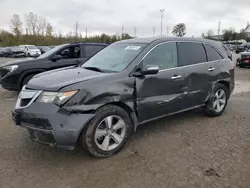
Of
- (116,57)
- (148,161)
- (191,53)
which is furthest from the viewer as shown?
(191,53)

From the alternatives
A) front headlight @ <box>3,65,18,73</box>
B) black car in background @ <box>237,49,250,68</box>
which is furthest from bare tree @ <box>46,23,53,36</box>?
front headlight @ <box>3,65,18,73</box>

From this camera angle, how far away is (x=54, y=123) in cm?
304

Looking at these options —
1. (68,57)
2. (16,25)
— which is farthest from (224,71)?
(16,25)

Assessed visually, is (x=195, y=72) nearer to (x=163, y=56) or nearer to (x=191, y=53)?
(x=191, y=53)

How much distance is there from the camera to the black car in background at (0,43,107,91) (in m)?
6.91

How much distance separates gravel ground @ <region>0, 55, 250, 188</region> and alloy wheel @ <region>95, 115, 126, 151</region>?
0.19 metres

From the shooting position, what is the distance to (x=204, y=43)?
5.05 meters

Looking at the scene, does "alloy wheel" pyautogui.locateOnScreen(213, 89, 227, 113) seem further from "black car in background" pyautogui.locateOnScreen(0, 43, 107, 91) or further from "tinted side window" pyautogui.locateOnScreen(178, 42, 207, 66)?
"black car in background" pyautogui.locateOnScreen(0, 43, 107, 91)

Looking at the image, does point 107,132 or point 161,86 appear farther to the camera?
point 161,86

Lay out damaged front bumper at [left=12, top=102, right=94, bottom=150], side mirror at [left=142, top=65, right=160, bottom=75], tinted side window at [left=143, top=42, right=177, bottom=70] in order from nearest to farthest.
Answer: damaged front bumper at [left=12, top=102, right=94, bottom=150], side mirror at [left=142, top=65, right=160, bottom=75], tinted side window at [left=143, top=42, right=177, bottom=70]

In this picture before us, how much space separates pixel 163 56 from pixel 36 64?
4351mm

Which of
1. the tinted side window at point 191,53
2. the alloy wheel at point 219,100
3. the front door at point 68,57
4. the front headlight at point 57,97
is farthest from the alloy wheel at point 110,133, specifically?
the front door at point 68,57

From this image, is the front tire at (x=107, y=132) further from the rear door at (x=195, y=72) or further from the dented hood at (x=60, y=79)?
the rear door at (x=195, y=72)

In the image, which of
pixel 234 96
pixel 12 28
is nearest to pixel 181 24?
pixel 12 28
